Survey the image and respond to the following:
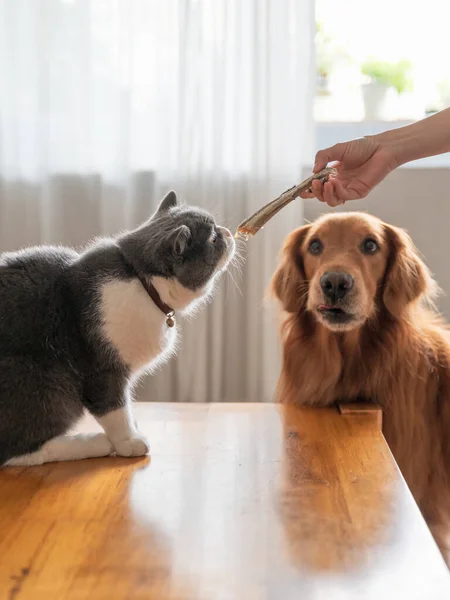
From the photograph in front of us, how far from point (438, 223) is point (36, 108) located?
1359 millimetres

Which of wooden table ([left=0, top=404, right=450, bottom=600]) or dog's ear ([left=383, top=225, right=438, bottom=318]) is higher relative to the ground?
dog's ear ([left=383, top=225, right=438, bottom=318])

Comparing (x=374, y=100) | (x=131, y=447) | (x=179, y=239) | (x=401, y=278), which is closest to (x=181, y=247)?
(x=179, y=239)

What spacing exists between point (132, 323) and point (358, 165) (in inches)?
26.9

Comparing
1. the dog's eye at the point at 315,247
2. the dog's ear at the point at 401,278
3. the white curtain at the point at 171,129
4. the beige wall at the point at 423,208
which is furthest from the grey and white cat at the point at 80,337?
the beige wall at the point at 423,208

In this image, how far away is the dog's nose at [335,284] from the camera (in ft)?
4.92

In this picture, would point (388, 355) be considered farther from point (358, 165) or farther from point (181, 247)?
point (181, 247)

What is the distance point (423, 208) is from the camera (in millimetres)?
2389

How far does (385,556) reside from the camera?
33.7 inches

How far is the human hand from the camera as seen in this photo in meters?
1.60

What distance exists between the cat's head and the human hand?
31 cm

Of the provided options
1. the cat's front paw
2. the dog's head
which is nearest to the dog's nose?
the dog's head

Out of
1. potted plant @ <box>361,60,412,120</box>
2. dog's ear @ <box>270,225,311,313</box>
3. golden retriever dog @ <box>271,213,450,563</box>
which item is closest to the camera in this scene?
golden retriever dog @ <box>271,213,450,563</box>

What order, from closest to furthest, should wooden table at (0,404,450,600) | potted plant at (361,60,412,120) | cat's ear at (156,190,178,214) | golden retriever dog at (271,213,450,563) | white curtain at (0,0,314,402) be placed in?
wooden table at (0,404,450,600) → cat's ear at (156,190,178,214) → golden retriever dog at (271,213,450,563) → white curtain at (0,0,314,402) → potted plant at (361,60,412,120)

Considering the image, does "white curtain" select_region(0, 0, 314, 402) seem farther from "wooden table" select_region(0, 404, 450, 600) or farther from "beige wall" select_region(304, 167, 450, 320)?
"wooden table" select_region(0, 404, 450, 600)
